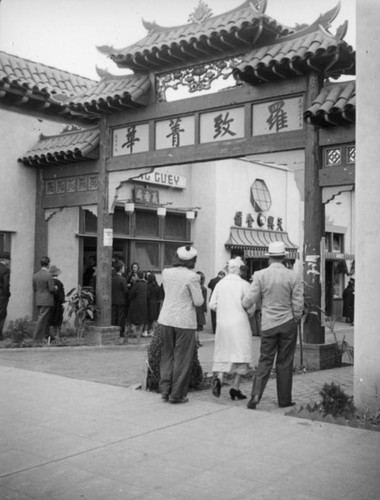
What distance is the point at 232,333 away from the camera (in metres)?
7.41

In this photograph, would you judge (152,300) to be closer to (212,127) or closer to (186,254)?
(212,127)

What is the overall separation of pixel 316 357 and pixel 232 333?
2781 mm

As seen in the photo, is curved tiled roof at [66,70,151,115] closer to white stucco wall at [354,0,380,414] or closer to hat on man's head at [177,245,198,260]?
hat on man's head at [177,245,198,260]

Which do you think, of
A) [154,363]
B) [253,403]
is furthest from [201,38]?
[253,403]

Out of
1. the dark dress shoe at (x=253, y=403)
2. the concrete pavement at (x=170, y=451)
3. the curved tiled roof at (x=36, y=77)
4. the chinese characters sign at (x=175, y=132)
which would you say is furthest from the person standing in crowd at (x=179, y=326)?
the curved tiled roof at (x=36, y=77)

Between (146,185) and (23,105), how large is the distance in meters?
4.06

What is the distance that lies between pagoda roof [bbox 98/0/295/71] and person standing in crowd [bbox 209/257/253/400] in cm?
467

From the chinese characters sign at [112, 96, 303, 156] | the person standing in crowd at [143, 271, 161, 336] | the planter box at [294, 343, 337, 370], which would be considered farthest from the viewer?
the person standing in crowd at [143, 271, 161, 336]

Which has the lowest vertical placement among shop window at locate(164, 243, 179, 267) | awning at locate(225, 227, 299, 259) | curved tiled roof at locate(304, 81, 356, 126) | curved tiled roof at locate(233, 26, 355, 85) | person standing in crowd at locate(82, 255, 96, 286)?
person standing in crowd at locate(82, 255, 96, 286)

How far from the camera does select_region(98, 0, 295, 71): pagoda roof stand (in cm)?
1015

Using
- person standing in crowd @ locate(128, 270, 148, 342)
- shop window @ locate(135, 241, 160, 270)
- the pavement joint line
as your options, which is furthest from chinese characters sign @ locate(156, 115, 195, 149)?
the pavement joint line

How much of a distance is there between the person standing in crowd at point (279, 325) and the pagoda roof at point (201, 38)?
500 centimetres

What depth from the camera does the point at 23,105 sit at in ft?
46.9

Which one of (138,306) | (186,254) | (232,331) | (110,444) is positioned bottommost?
(110,444)
